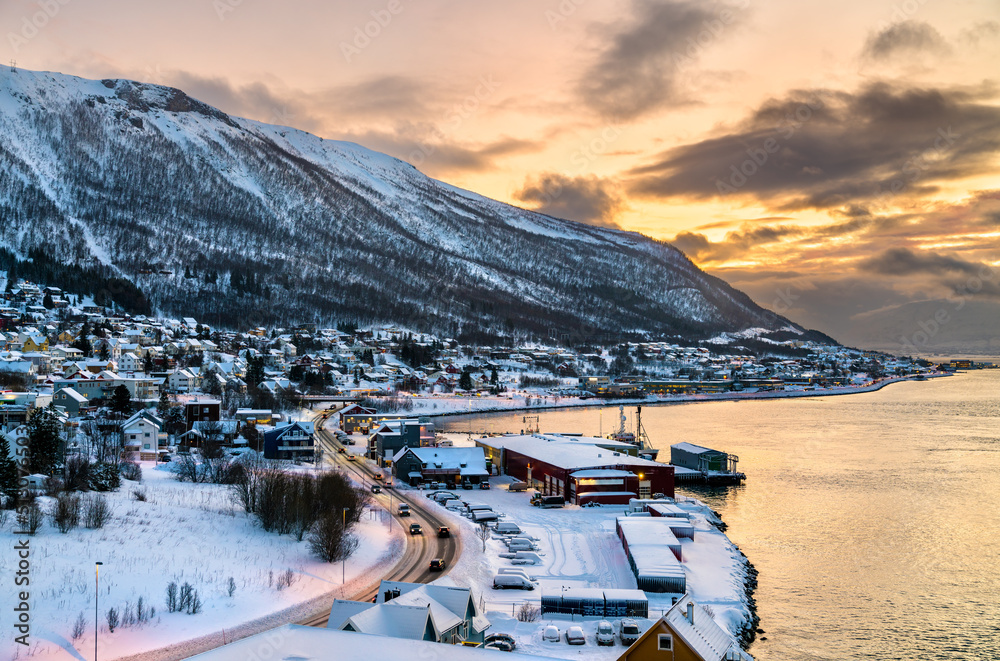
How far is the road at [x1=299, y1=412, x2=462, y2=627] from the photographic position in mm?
16133

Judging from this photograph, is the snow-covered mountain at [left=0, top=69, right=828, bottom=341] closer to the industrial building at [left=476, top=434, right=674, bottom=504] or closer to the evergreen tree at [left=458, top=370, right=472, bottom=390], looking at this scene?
the evergreen tree at [left=458, top=370, right=472, bottom=390]

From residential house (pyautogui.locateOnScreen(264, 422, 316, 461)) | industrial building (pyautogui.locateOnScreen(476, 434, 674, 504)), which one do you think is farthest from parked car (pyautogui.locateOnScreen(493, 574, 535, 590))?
residential house (pyautogui.locateOnScreen(264, 422, 316, 461))

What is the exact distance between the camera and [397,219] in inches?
7156

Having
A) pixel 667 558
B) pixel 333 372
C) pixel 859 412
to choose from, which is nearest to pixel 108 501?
pixel 667 558

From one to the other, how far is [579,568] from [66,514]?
1121 centimetres

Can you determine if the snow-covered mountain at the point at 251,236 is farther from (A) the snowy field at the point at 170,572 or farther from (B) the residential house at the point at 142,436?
(A) the snowy field at the point at 170,572

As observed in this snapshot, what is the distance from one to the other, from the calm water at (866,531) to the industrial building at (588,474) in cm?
256

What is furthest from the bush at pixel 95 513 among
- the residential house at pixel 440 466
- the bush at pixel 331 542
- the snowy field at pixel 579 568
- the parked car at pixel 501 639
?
the residential house at pixel 440 466

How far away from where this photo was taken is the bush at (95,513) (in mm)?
16688

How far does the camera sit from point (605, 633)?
1364cm

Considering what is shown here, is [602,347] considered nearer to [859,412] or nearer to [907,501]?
[859,412]

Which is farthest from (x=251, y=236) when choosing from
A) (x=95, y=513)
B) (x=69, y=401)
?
(x=95, y=513)

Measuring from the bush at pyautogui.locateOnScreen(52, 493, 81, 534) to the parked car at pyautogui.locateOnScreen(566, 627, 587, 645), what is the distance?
35.0 feet

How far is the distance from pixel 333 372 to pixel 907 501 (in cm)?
5375
